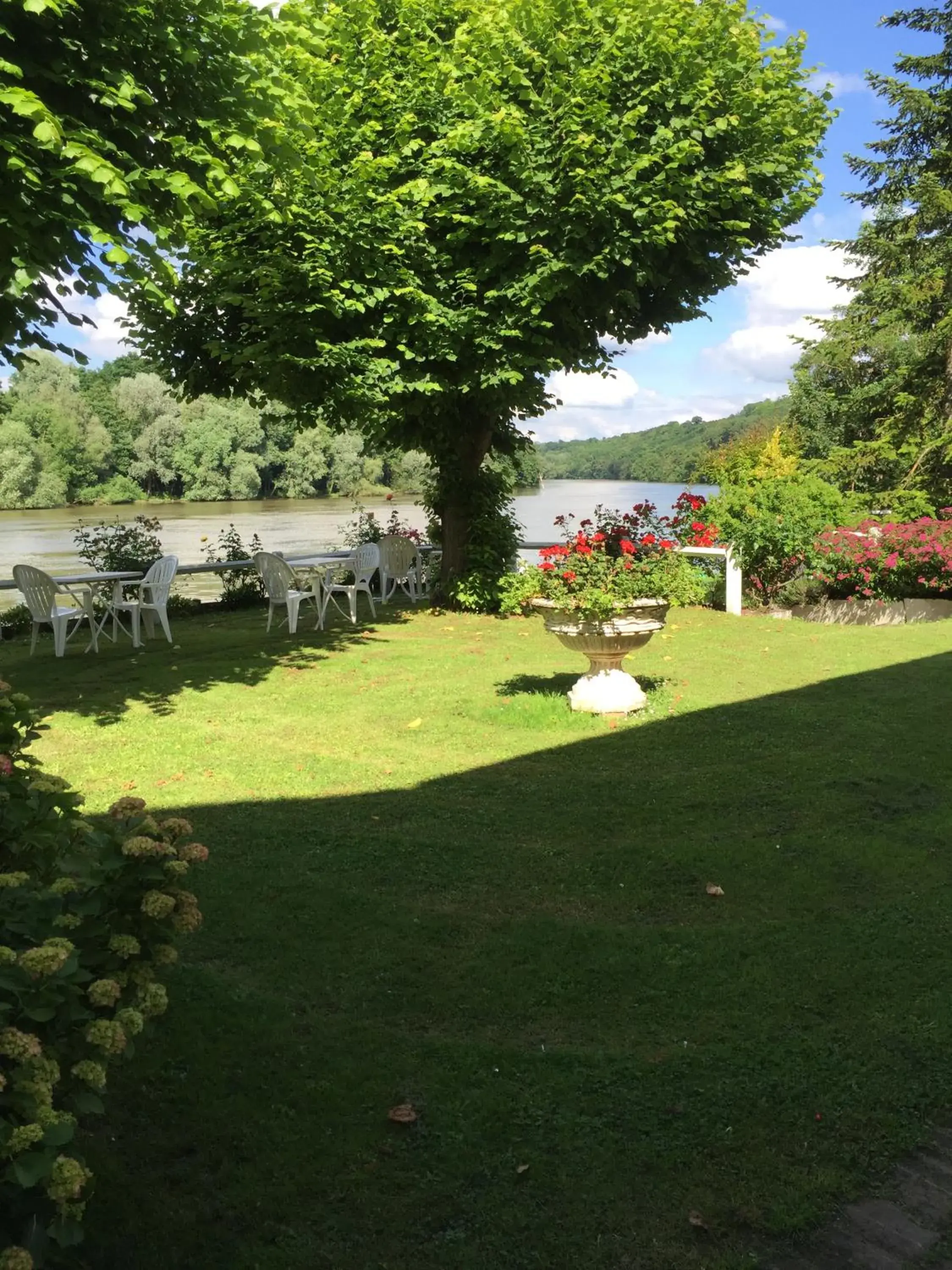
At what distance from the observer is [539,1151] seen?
8.59ft

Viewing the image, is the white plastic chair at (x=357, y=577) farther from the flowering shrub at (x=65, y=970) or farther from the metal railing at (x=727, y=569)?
the flowering shrub at (x=65, y=970)

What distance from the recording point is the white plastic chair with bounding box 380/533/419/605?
15.2 m

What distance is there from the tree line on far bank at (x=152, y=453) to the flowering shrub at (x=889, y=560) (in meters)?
23.5

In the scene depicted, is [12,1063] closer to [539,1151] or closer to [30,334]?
[539,1151]

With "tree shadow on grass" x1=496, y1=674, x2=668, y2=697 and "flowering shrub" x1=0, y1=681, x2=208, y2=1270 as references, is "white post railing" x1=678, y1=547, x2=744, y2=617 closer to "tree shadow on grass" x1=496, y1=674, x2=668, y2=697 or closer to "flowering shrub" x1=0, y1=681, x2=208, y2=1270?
"tree shadow on grass" x1=496, y1=674, x2=668, y2=697

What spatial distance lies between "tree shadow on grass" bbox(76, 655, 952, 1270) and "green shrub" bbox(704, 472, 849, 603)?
810 cm

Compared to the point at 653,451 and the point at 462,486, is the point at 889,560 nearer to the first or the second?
the point at 462,486

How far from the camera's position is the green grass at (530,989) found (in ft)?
7.88

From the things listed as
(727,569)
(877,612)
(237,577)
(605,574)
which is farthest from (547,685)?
(237,577)

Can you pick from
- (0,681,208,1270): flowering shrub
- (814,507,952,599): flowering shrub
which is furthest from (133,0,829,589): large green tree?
(0,681,208,1270): flowering shrub

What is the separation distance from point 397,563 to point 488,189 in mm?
5884

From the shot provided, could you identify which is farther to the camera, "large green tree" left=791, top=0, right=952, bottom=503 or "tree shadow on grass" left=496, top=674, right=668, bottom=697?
"large green tree" left=791, top=0, right=952, bottom=503

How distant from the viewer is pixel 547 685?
28.8 feet

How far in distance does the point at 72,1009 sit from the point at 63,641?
9886 millimetres
